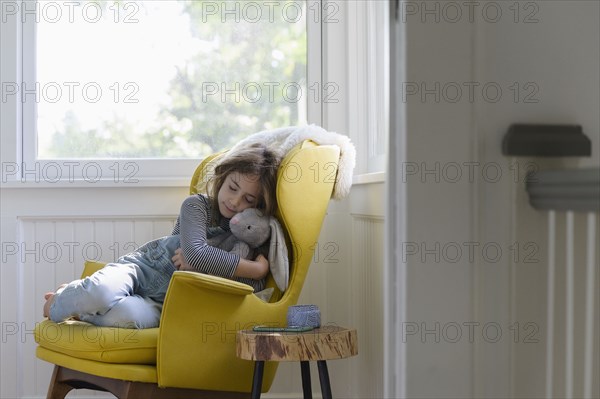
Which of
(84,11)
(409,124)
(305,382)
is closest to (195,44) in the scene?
(84,11)

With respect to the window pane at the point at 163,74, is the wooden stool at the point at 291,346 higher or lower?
lower

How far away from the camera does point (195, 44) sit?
352 centimetres

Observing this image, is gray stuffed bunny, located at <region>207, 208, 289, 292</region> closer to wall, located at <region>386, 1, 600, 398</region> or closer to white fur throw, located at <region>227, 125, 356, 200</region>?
white fur throw, located at <region>227, 125, 356, 200</region>

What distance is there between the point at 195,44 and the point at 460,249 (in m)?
2.38

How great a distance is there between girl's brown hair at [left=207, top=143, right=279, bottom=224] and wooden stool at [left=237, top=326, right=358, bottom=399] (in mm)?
524

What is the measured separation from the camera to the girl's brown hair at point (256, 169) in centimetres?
279

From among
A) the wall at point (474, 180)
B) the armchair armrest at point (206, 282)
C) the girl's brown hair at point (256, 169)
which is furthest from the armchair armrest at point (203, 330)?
the wall at point (474, 180)

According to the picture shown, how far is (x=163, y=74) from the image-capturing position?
352 cm

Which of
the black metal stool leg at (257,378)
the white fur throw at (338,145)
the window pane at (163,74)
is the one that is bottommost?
the black metal stool leg at (257,378)

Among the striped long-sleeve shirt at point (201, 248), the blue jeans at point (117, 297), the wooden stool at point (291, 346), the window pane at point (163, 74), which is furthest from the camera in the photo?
the window pane at point (163, 74)

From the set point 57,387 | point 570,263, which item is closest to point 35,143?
point 57,387

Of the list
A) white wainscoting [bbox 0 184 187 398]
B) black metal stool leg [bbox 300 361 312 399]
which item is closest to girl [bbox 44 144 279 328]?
black metal stool leg [bbox 300 361 312 399]

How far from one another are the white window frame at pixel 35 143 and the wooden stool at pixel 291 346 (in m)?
1.13

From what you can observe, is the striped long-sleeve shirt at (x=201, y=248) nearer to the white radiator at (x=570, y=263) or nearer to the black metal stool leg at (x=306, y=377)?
the black metal stool leg at (x=306, y=377)
